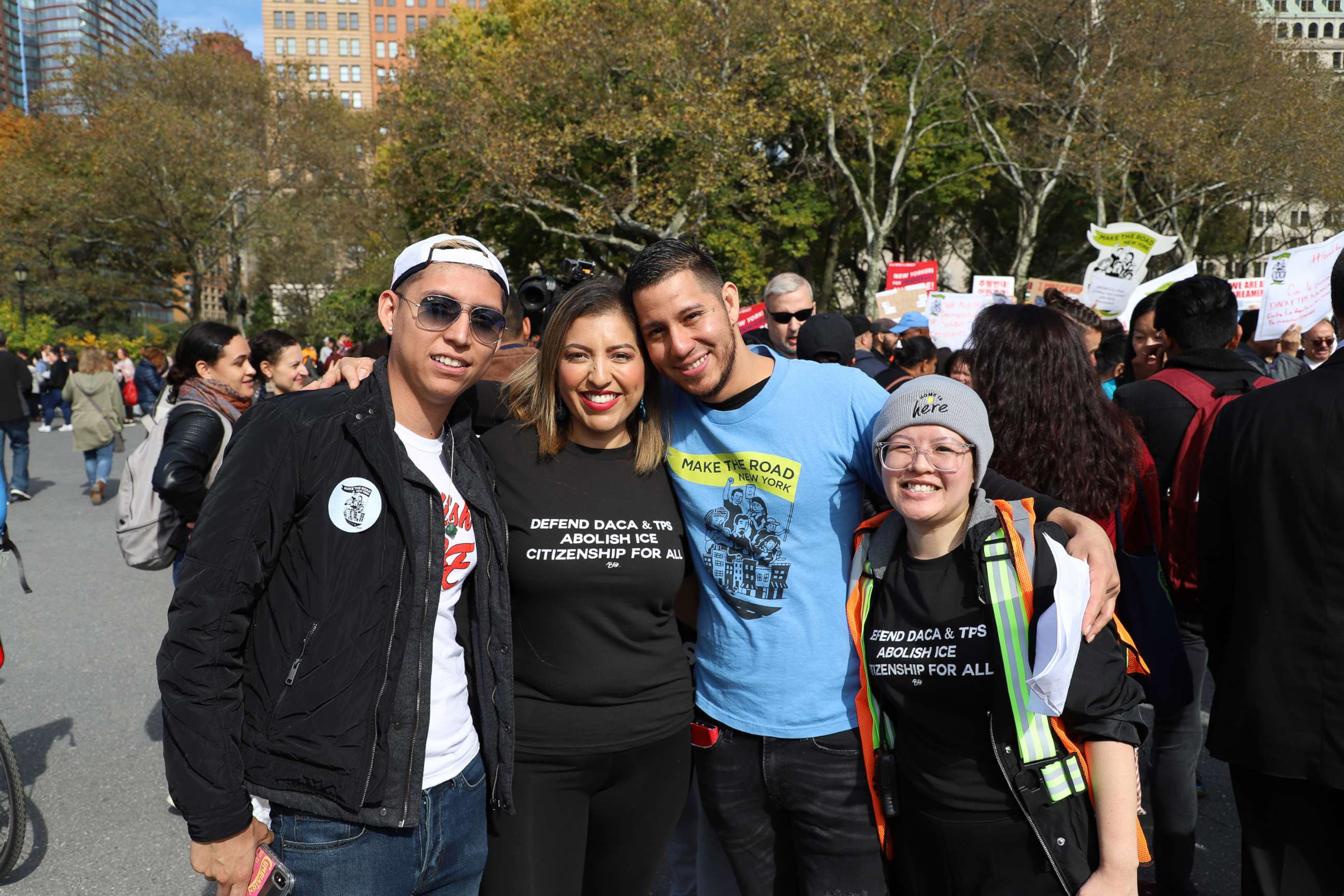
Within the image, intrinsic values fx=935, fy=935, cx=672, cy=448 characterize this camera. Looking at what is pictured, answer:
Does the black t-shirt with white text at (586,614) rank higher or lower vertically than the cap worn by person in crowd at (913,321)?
lower

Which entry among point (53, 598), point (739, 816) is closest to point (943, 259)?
point (53, 598)

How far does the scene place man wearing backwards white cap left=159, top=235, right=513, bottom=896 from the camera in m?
1.78

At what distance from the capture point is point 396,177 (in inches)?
947

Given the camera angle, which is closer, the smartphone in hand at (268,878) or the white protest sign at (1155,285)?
the smartphone in hand at (268,878)

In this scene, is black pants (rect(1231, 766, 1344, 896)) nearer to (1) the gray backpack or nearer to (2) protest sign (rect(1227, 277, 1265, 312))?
(1) the gray backpack

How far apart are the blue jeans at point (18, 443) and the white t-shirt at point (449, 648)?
12.1 m

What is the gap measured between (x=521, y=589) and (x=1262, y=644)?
184cm

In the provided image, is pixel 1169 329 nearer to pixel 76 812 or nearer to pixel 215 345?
pixel 215 345

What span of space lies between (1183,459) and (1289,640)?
1.26 m

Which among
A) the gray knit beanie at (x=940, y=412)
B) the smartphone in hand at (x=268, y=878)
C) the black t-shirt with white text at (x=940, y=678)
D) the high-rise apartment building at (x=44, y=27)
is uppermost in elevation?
the high-rise apartment building at (x=44, y=27)

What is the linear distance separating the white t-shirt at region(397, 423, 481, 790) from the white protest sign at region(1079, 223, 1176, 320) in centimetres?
827

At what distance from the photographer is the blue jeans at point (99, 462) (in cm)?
1213

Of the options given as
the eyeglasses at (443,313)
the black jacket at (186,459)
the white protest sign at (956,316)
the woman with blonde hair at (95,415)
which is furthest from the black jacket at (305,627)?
the woman with blonde hair at (95,415)

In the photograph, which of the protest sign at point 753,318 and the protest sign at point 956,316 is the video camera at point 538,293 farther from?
the protest sign at point 956,316
